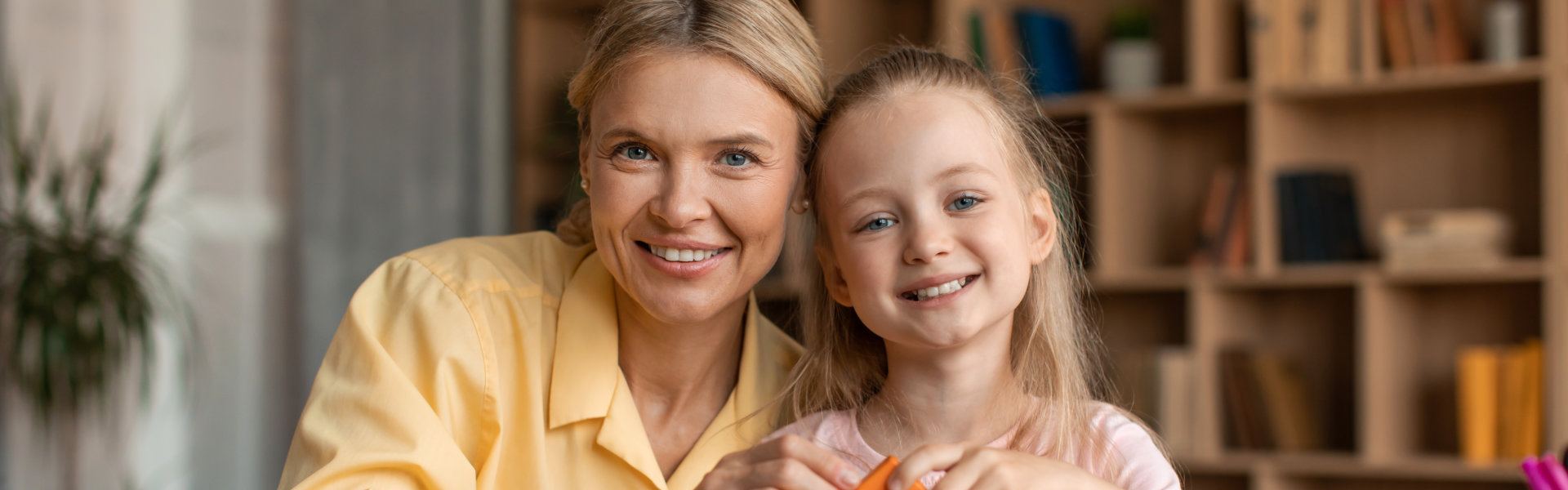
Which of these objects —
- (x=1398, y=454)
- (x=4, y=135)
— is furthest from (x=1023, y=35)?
(x=4, y=135)

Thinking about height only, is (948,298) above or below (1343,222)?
above

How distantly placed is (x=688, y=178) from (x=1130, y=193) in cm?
233

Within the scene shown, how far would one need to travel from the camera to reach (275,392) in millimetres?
3680

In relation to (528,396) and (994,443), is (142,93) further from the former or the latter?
Result: (994,443)

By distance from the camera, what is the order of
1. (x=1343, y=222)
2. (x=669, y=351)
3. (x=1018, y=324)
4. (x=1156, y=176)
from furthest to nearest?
(x=1156, y=176) → (x=1343, y=222) → (x=669, y=351) → (x=1018, y=324)

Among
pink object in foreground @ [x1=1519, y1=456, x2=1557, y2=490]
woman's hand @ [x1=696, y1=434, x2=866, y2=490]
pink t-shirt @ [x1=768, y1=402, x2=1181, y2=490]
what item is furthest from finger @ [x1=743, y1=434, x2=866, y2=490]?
pink object in foreground @ [x1=1519, y1=456, x2=1557, y2=490]

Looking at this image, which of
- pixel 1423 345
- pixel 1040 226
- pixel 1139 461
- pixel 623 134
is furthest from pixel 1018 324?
pixel 1423 345

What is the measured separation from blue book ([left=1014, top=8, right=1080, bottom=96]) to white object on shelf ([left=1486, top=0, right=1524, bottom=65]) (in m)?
0.99

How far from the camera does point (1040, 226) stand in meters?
1.24

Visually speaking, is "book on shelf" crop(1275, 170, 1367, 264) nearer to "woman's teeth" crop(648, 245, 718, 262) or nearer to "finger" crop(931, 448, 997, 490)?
"woman's teeth" crop(648, 245, 718, 262)

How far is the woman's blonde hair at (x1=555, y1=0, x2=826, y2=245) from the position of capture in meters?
1.24

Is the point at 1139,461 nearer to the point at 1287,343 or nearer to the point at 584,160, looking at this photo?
the point at 584,160

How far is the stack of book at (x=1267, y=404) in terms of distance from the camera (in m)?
3.01

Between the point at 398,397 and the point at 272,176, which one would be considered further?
the point at 272,176
